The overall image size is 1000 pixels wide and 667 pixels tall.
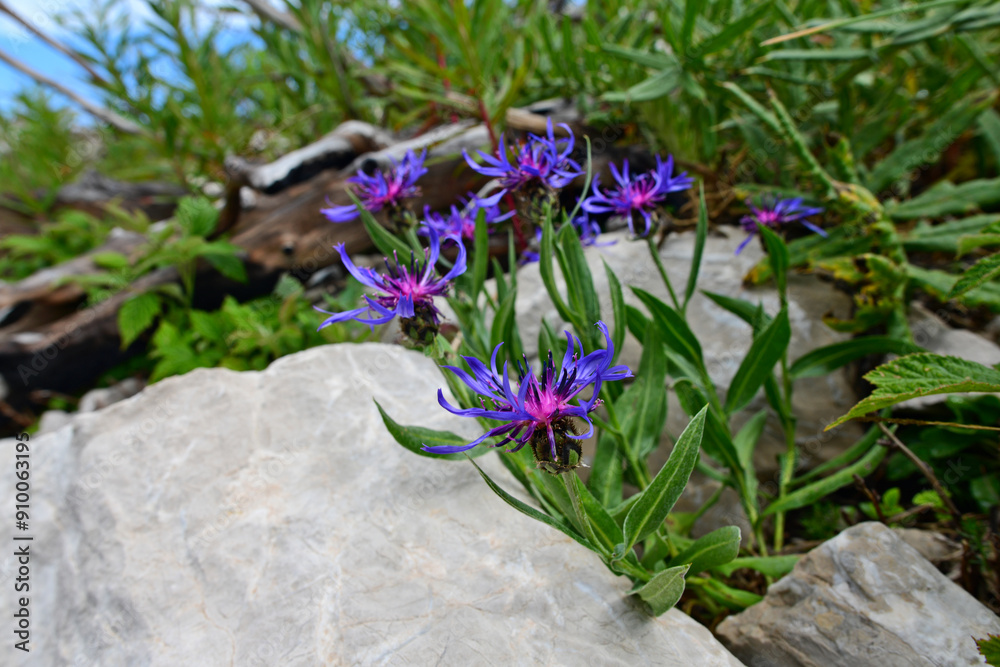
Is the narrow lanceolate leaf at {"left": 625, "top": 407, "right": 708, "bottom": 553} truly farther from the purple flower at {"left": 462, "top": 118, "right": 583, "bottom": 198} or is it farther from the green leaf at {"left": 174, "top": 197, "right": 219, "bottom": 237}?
the green leaf at {"left": 174, "top": 197, "right": 219, "bottom": 237}

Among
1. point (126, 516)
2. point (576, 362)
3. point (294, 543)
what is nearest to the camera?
point (576, 362)

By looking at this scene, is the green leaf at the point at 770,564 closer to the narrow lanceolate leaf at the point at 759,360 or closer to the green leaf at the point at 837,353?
the narrow lanceolate leaf at the point at 759,360

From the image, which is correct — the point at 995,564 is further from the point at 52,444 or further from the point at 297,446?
the point at 52,444

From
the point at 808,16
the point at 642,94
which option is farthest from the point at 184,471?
the point at 808,16

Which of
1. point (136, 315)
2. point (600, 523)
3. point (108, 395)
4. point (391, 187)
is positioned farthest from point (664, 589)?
point (108, 395)

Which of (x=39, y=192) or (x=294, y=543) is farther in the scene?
(x=39, y=192)

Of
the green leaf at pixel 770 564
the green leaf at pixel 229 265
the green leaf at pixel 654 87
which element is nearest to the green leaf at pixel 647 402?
the green leaf at pixel 770 564
